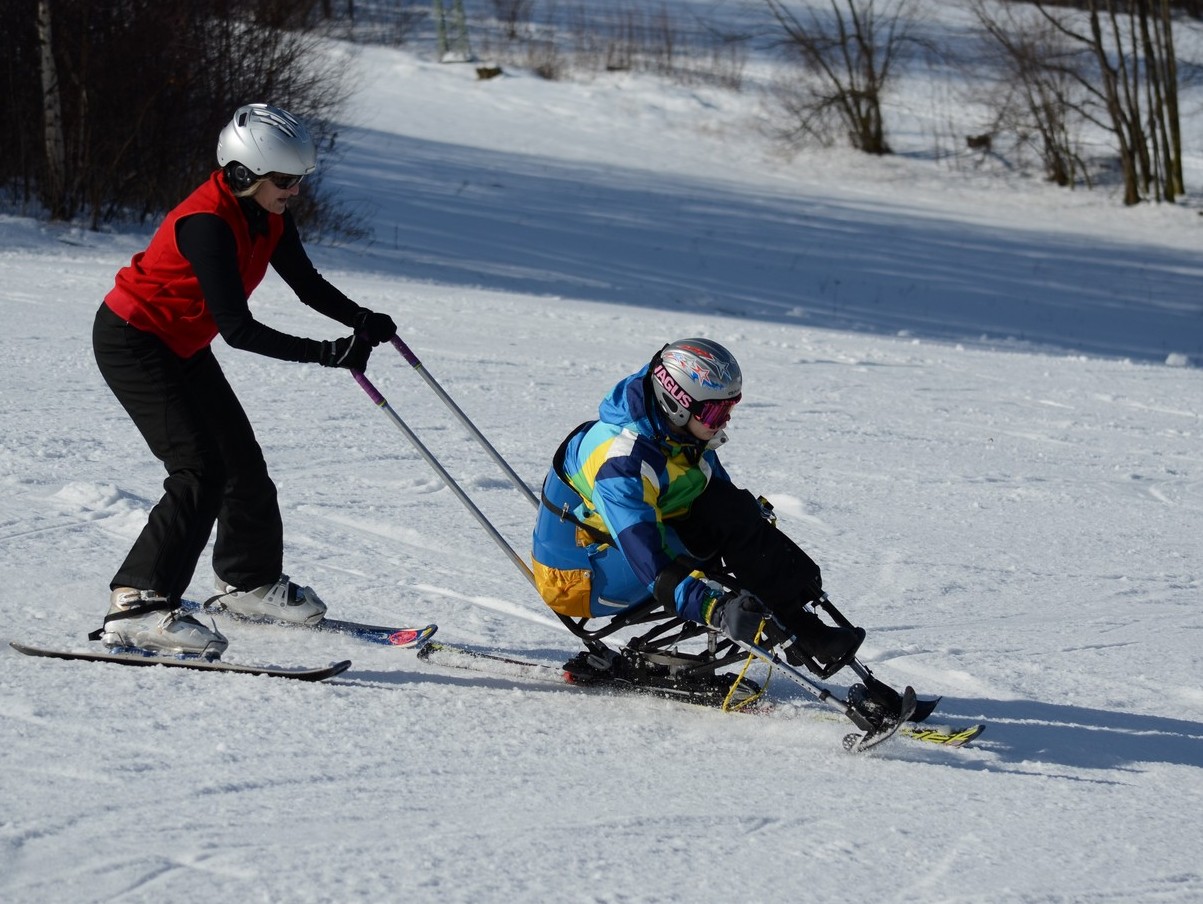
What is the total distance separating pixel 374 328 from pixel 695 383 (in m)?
1.19

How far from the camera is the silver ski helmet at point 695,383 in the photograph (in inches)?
164

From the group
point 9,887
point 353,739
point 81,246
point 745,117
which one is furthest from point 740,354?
point 745,117

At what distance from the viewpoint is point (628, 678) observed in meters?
4.62

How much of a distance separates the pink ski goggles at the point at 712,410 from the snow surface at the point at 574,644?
970 millimetres

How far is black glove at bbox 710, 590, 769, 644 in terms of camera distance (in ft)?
12.9

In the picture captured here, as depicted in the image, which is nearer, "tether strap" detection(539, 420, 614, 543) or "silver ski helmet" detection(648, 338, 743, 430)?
"silver ski helmet" detection(648, 338, 743, 430)

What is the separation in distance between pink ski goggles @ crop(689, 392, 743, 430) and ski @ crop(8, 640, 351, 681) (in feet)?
4.50

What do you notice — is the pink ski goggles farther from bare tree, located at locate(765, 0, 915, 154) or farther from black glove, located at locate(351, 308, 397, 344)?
bare tree, located at locate(765, 0, 915, 154)

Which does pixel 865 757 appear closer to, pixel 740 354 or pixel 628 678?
pixel 628 678

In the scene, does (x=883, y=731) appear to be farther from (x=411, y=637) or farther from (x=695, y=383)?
(x=411, y=637)

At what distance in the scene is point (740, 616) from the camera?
3.93 metres

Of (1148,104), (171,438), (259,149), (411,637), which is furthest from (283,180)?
(1148,104)

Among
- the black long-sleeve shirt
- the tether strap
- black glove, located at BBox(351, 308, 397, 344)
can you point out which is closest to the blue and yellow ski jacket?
the tether strap

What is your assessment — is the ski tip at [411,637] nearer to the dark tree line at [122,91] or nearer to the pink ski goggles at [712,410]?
the pink ski goggles at [712,410]
